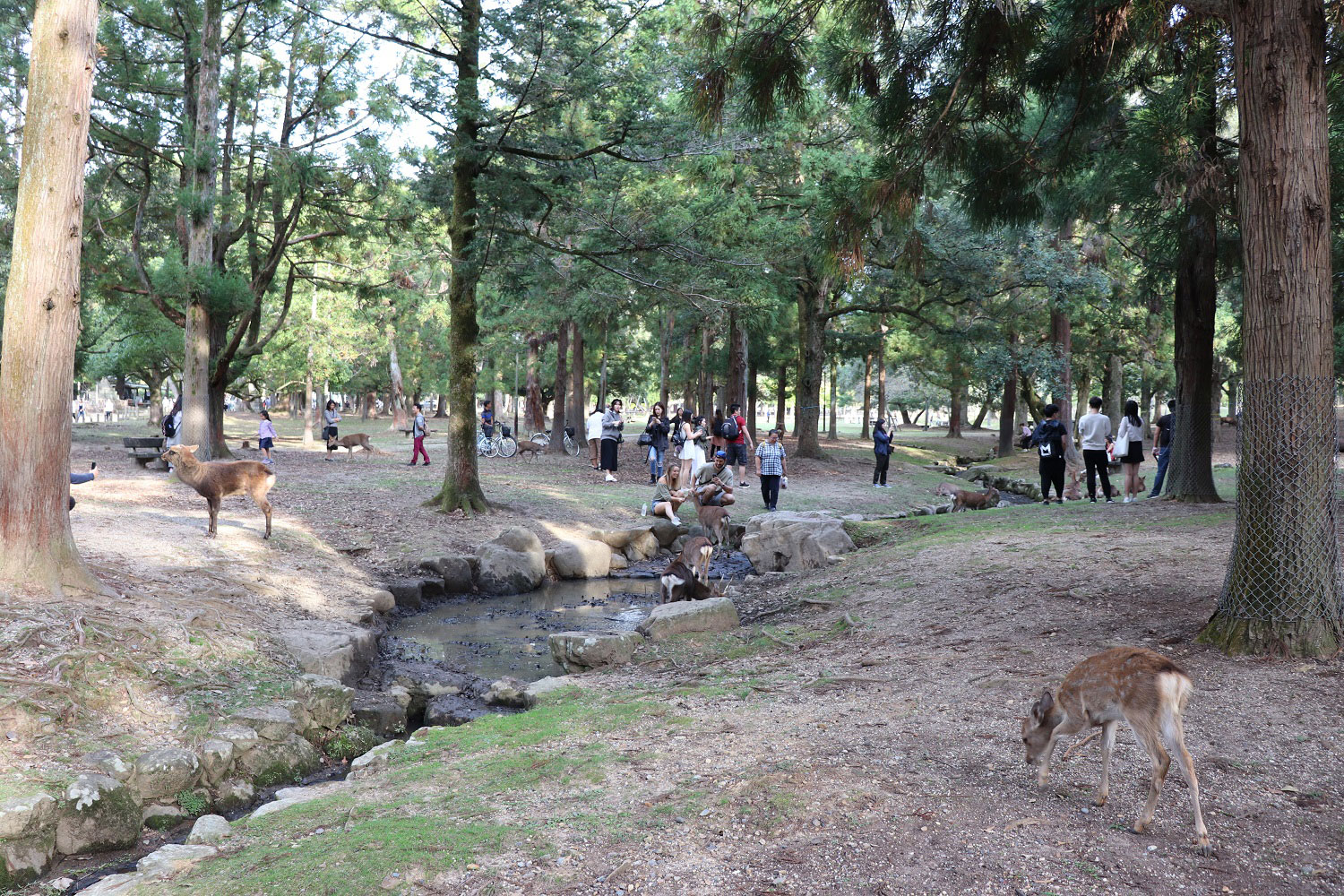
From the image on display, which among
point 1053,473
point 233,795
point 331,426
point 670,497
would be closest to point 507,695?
point 233,795

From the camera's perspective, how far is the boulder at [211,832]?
471 centimetres

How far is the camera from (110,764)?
18.2 ft

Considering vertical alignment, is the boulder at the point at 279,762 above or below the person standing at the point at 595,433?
below

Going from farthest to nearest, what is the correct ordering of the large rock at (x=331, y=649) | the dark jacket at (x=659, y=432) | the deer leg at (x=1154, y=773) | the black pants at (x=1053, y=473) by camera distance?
the dark jacket at (x=659, y=432), the black pants at (x=1053, y=473), the large rock at (x=331, y=649), the deer leg at (x=1154, y=773)

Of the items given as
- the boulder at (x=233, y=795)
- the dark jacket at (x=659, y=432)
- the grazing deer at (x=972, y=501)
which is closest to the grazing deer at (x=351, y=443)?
the dark jacket at (x=659, y=432)

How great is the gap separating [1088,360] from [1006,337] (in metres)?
10.6

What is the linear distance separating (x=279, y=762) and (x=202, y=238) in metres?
12.9

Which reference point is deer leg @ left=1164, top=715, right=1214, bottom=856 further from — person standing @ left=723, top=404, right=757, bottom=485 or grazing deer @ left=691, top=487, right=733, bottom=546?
person standing @ left=723, top=404, right=757, bottom=485

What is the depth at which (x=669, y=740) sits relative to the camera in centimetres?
559

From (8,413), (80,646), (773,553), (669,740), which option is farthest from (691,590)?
(8,413)

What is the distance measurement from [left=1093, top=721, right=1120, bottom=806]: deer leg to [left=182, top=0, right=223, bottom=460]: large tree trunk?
1471cm

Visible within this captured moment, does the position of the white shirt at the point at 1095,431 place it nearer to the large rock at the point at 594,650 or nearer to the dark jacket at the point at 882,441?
the dark jacket at the point at 882,441

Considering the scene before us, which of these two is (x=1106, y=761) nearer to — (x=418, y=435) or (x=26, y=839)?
(x=26, y=839)

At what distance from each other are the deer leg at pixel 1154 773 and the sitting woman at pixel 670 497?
1279cm
